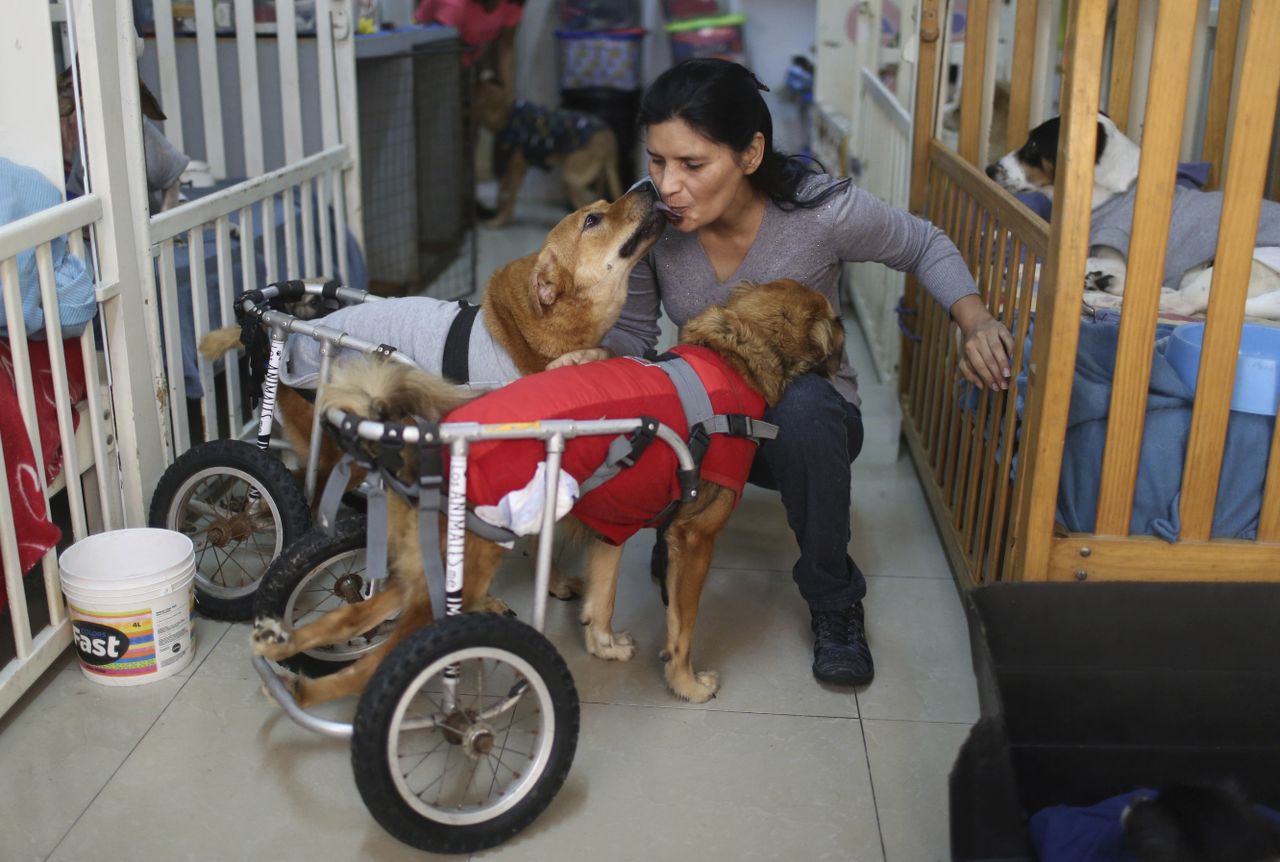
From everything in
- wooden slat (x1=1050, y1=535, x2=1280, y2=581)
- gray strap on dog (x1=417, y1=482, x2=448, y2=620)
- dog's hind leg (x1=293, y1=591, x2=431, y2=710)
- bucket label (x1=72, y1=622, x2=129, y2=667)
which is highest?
gray strap on dog (x1=417, y1=482, x2=448, y2=620)

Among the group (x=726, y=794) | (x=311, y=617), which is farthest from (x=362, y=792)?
(x=311, y=617)

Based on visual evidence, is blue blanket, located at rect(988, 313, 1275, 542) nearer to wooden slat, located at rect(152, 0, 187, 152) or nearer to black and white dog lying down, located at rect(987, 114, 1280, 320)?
black and white dog lying down, located at rect(987, 114, 1280, 320)

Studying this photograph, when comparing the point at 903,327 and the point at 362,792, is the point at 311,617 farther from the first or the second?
the point at 903,327

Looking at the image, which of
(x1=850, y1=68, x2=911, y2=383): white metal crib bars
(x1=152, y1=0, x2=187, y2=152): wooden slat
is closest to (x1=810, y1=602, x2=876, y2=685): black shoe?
(x1=850, y1=68, x2=911, y2=383): white metal crib bars

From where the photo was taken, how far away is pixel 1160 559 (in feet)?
6.12

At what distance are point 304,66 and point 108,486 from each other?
2.05m

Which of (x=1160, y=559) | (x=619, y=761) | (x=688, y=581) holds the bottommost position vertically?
(x=619, y=761)

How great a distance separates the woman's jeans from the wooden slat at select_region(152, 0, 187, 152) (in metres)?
2.28

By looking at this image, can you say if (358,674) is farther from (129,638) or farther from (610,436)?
Answer: (129,638)

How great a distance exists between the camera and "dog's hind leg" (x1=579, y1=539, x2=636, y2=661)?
2186 millimetres

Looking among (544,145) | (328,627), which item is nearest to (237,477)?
(328,627)

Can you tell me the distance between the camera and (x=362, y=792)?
1.58 meters

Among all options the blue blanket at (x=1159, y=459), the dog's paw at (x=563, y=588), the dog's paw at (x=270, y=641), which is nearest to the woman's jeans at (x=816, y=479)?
the blue blanket at (x=1159, y=459)

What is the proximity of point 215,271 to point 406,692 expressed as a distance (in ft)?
6.19
